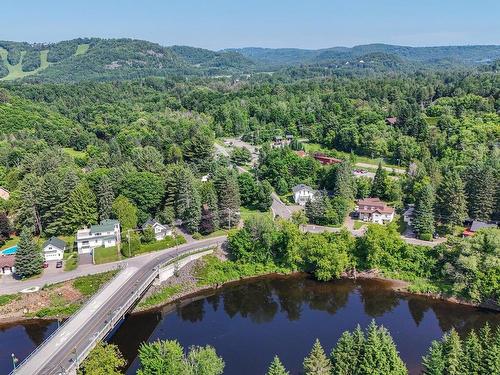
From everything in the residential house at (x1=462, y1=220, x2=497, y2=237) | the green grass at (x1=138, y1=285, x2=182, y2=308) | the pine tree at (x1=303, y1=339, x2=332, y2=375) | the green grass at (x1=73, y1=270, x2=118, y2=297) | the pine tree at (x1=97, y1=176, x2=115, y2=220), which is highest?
the pine tree at (x1=97, y1=176, x2=115, y2=220)

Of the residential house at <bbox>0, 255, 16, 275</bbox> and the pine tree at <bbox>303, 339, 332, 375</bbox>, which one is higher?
the pine tree at <bbox>303, 339, 332, 375</bbox>

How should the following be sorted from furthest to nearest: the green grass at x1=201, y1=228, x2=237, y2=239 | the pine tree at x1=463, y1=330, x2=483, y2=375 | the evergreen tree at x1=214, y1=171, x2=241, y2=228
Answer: the evergreen tree at x1=214, y1=171, x2=241, y2=228, the green grass at x1=201, y1=228, x2=237, y2=239, the pine tree at x1=463, y1=330, x2=483, y2=375

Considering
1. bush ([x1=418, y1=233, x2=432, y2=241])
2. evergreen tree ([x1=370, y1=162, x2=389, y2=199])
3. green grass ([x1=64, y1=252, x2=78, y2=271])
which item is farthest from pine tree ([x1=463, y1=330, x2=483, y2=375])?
evergreen tree ([x1=370, y1=162, x2=389, y2=199])

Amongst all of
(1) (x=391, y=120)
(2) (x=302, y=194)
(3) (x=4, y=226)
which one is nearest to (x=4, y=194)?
(3) (x=4, y=226)

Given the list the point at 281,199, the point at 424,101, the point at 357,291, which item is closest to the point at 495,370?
the point at 357,291

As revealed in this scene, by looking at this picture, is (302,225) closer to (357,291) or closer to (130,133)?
(357,291)

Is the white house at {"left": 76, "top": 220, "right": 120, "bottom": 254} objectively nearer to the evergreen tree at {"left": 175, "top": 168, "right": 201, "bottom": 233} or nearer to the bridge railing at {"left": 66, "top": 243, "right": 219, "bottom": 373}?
the bridge railing at {"left": 66, "top": 243, "right": 219, "bottom": 373}
